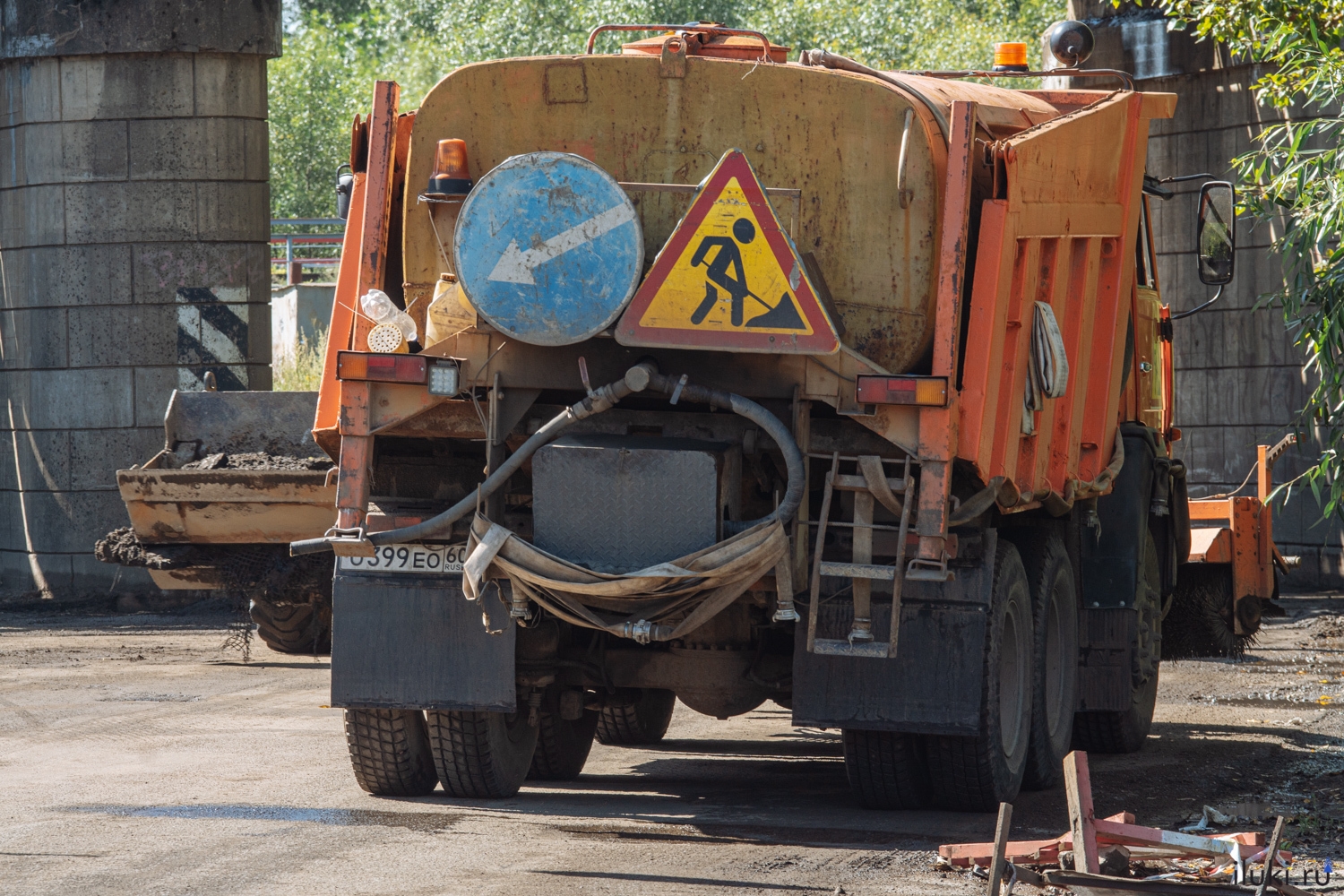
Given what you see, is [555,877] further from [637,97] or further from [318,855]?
[637,97]

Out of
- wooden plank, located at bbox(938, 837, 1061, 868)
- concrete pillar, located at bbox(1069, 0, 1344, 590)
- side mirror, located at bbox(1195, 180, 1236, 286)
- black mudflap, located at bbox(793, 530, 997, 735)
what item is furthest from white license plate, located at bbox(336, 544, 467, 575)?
concrete pillar, located at bbox(1069, 0, 1344, 590)

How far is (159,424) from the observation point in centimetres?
1456

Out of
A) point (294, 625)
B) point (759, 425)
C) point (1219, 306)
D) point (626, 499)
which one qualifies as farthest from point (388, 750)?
point (1219, 306)

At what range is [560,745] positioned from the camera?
25.0 ft

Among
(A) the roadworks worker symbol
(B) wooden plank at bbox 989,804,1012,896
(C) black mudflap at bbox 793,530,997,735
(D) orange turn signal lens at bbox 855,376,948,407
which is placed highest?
(A) the roadworks worker symbol

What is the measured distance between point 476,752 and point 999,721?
74.9 inches

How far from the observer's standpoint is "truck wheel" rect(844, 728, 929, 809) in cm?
667

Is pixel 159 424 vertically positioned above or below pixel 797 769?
above

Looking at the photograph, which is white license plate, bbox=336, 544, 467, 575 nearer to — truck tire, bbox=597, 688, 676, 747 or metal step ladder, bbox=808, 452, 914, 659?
metal step ladder, bbox=808, 452, 914, 659

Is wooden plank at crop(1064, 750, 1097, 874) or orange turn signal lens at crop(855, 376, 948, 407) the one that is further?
orange turn signal lens at crop(855, 376, 948, 407)

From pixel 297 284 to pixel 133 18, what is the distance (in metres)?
10.0

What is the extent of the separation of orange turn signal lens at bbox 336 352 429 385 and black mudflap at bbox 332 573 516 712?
772 mm

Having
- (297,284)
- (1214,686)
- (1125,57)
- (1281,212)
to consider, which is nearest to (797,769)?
(1214,686)

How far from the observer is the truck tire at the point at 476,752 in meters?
6.76
